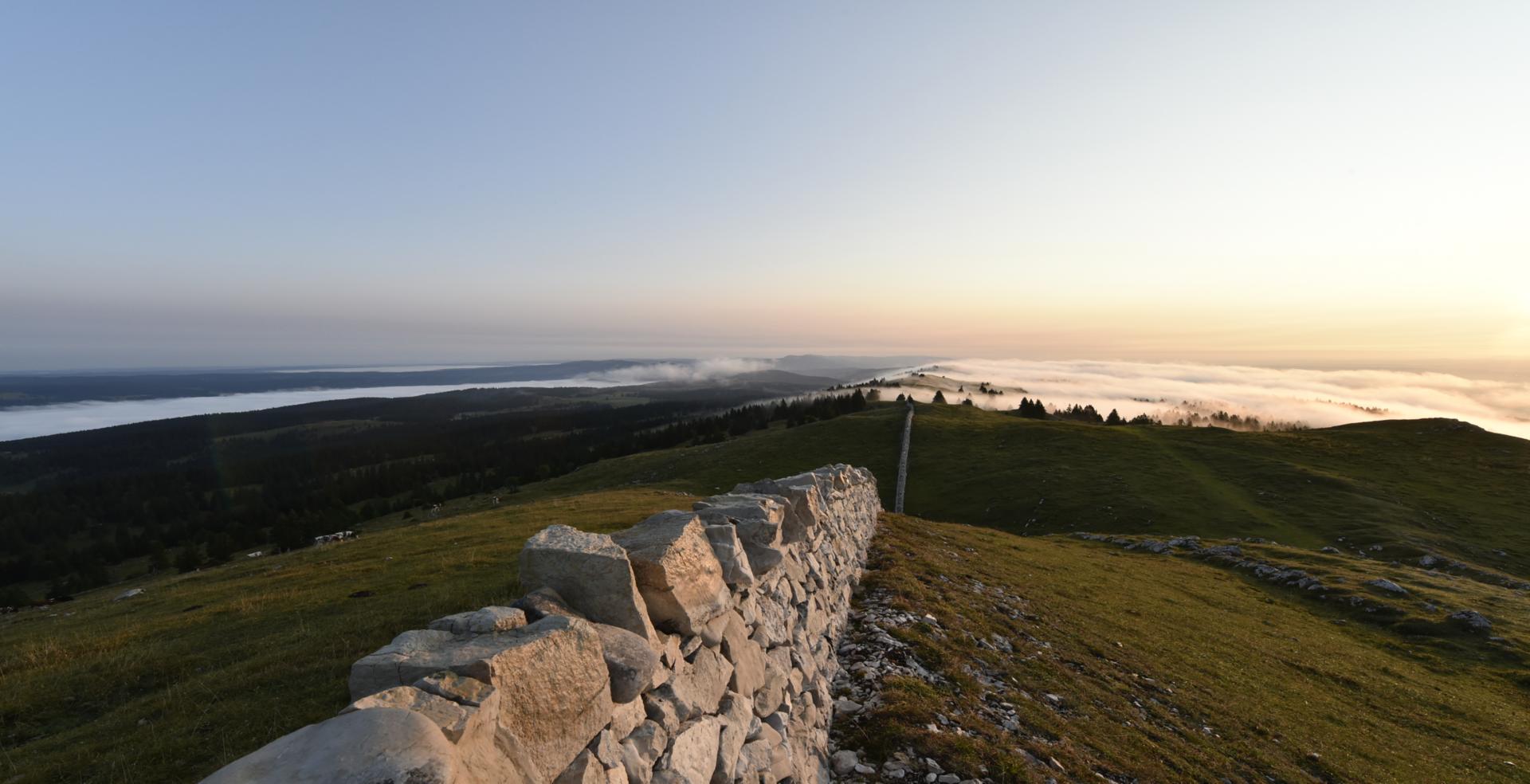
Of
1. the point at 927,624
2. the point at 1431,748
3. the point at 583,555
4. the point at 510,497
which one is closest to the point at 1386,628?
the point at 1431,748

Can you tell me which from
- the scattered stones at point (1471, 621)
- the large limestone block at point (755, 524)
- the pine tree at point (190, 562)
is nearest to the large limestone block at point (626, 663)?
the large limestone block at point (755, 524)

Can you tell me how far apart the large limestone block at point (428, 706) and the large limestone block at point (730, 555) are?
3.93 metres

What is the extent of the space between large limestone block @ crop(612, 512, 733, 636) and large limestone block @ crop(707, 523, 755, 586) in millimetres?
147

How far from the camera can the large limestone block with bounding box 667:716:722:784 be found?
5199mm

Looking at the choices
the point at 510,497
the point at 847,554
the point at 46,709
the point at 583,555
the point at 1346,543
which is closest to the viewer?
the point at 583,555

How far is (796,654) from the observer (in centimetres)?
855

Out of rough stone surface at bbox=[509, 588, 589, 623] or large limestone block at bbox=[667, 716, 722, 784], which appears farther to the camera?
large limestone block at bbox=[667, 716, 722, 784]

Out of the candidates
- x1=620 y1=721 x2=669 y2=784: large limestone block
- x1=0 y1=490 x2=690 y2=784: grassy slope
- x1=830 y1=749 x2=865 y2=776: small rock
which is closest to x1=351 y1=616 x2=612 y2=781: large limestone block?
x1=620 y1=721 x2=669 y2=784: large limestone block

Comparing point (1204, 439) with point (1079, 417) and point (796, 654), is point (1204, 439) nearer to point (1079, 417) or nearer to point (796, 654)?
point (1079, 417)

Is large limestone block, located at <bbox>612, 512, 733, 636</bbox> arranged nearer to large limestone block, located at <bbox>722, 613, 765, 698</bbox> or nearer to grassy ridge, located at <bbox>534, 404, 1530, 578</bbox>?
large limestone block, located at <bbox>722, 613, 765, 698</bbox>

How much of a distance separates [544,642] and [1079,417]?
116322 millimetres

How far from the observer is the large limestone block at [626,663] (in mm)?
4750

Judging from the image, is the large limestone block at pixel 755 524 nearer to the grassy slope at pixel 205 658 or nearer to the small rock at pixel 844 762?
the small rock at pixel 844 762

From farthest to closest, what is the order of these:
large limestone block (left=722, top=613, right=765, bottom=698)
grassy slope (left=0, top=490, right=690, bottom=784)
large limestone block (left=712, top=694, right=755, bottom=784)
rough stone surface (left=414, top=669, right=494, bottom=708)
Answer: large limestone block (left=722, top=613, right=765, bottom=698) → grassy slope (left=0, top=490, right=690, bottom=784) → large limestone block (left=712, top=694, right=755, bottom=784) → rough stone surface (left=414, top=669, right=494, bottom=708)
